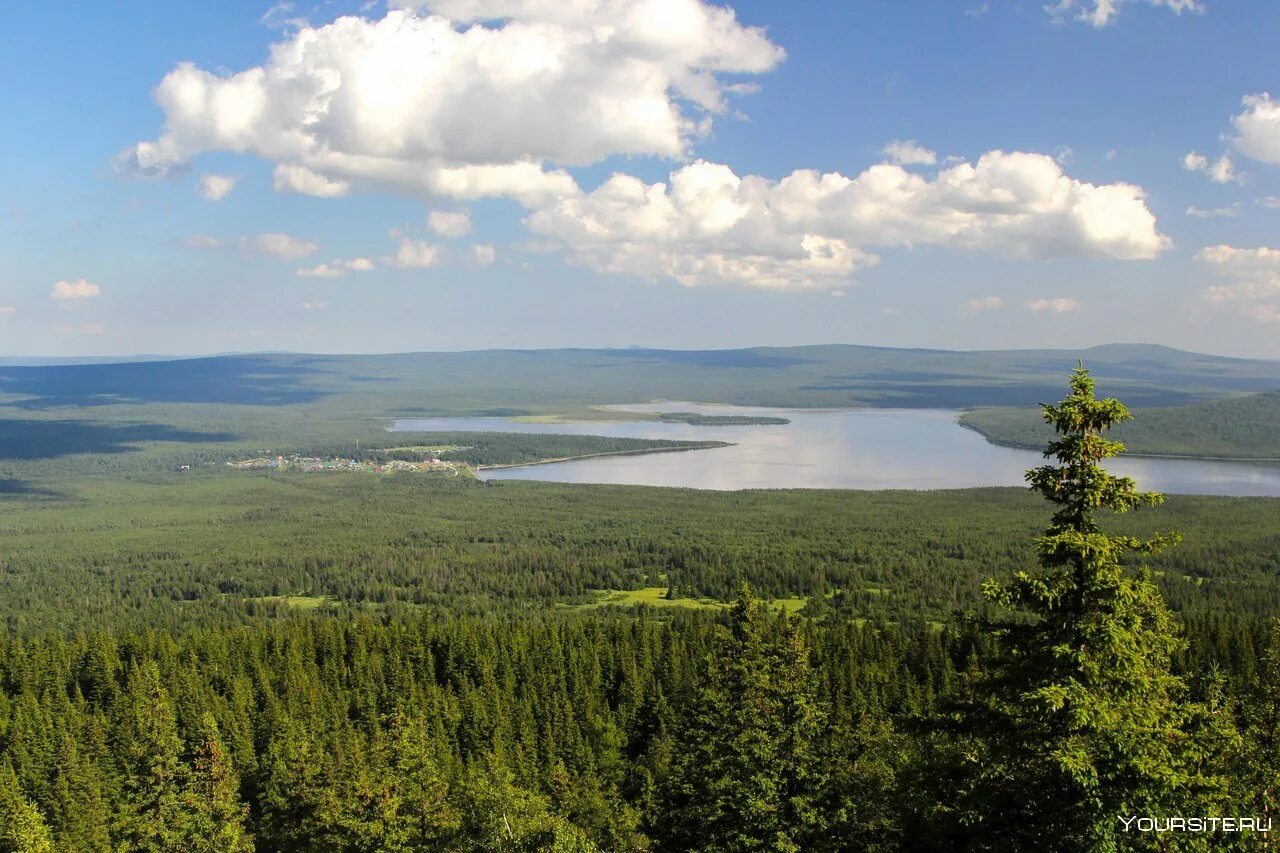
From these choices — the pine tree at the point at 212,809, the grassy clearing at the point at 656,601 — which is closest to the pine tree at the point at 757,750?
the pine tree at the point at 212,809

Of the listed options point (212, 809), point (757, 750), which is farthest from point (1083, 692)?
point (212, 809)

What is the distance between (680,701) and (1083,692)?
135 feet

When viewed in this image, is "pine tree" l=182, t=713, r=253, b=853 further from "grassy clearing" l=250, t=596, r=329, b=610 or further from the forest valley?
"grassy clearing" l=250, t=596, r=329, b=610

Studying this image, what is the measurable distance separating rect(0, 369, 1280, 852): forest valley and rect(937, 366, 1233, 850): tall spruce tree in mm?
46

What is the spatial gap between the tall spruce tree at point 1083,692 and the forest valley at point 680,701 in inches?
1.8

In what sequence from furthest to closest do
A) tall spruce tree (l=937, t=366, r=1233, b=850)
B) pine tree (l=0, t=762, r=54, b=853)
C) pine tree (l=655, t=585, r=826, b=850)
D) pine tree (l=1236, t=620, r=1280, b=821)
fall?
1. pine tree (l=0, t=762, r=54, b=853)
2. pine tree (l=655, t=585, r=826, b=850)
3. pine tree (l=1236, t=620, r=1280, b=821)
4. tall spruce tree (l=937, t=366, r=1233, b=850)

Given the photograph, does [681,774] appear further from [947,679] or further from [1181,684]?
[947,679]

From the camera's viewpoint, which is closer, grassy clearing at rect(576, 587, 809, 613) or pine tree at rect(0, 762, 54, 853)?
pine tree at rect(0, 762, 54, 853)

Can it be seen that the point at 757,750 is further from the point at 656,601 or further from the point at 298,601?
the point at 298,601

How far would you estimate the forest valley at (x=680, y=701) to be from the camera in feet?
47.7

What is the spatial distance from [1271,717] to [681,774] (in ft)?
53.4

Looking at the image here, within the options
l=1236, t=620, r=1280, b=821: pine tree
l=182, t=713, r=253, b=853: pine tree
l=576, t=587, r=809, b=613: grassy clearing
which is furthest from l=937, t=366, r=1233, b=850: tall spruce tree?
l=576, t=587, r=809, b=613: grassy clearing

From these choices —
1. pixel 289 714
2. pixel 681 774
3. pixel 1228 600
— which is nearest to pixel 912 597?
pixel 1228 600

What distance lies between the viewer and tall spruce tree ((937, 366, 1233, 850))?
13805 mm
